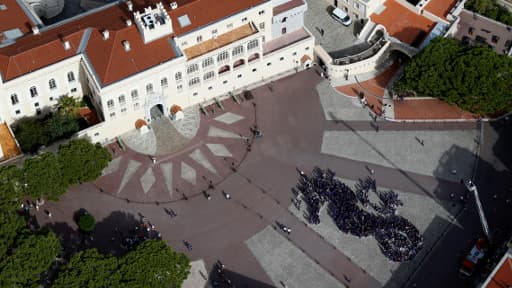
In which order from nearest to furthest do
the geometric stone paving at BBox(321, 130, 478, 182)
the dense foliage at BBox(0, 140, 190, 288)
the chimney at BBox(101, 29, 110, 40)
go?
the dense foliage at BBox(0, 140, 190, 288)
the chimney at BBox(101, 29, 110, 40)
the geometric stone paving at BBox(321, 130, 478, 182)

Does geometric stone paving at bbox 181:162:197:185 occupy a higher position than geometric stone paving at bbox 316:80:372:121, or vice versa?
geometric stone paving at bbox 316:80:372:121

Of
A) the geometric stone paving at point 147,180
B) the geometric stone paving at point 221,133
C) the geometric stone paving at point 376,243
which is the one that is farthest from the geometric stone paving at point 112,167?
→ the geometric stone paving at point 376,243

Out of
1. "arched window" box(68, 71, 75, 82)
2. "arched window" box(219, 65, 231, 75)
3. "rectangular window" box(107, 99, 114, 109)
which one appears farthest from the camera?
"arched window" box(219, 65, 231, 75)

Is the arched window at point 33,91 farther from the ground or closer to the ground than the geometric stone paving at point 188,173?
farther from the ground

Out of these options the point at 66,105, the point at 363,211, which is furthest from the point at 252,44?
the point at 363,211

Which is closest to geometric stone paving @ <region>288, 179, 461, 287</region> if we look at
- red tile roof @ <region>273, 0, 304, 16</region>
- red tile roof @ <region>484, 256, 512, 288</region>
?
red tile roof @ <region>484, 256, 512, 288</region>

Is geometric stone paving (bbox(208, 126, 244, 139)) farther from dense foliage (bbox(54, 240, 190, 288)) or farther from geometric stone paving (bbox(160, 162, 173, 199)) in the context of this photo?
dense foliage (bbox(54, 240, 190, 288))

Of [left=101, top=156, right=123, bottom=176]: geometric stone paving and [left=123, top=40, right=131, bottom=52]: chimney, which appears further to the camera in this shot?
[left=101, top=156, right=123, bottom=176]: geometric stone paving

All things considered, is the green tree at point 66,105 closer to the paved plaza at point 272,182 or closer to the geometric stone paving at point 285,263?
the paved plaza at point 272,182
